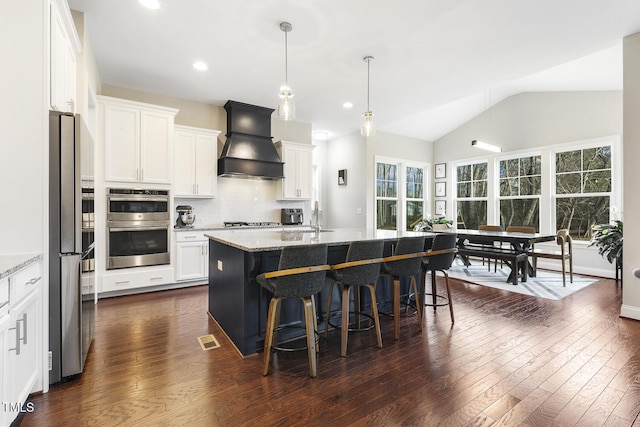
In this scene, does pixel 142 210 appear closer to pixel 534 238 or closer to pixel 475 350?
pixel 475 350

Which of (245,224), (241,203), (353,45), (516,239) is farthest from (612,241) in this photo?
(241,203)

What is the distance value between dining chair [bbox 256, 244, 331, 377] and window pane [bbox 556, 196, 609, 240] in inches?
219

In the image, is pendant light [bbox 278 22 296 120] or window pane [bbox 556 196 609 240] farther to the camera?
window pane [bbox 556 196 609 240]

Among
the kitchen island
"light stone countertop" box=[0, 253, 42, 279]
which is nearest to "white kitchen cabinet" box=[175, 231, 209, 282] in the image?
the kitchen island

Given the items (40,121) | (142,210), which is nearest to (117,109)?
(142,210)

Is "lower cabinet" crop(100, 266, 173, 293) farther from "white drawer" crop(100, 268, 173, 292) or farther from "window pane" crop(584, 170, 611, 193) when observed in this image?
"window pane" crop(584, 170, 611, 193)

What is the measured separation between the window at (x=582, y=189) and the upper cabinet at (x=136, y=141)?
6.77m

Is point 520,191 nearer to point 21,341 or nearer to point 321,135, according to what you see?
point 321,135

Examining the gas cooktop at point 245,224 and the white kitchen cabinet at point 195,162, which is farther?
the gas cooktop at point 245,224

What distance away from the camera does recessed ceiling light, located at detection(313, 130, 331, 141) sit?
6863mm

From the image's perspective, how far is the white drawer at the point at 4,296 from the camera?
1.35 metres

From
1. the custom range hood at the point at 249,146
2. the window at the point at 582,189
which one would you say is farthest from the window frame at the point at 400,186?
the window at the point at 582,189

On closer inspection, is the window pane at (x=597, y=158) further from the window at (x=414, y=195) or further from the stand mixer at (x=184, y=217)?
the stand mixer at (x=184, y=217)

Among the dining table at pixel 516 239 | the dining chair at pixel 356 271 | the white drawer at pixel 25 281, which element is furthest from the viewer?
the dining table at pixel 516 239
